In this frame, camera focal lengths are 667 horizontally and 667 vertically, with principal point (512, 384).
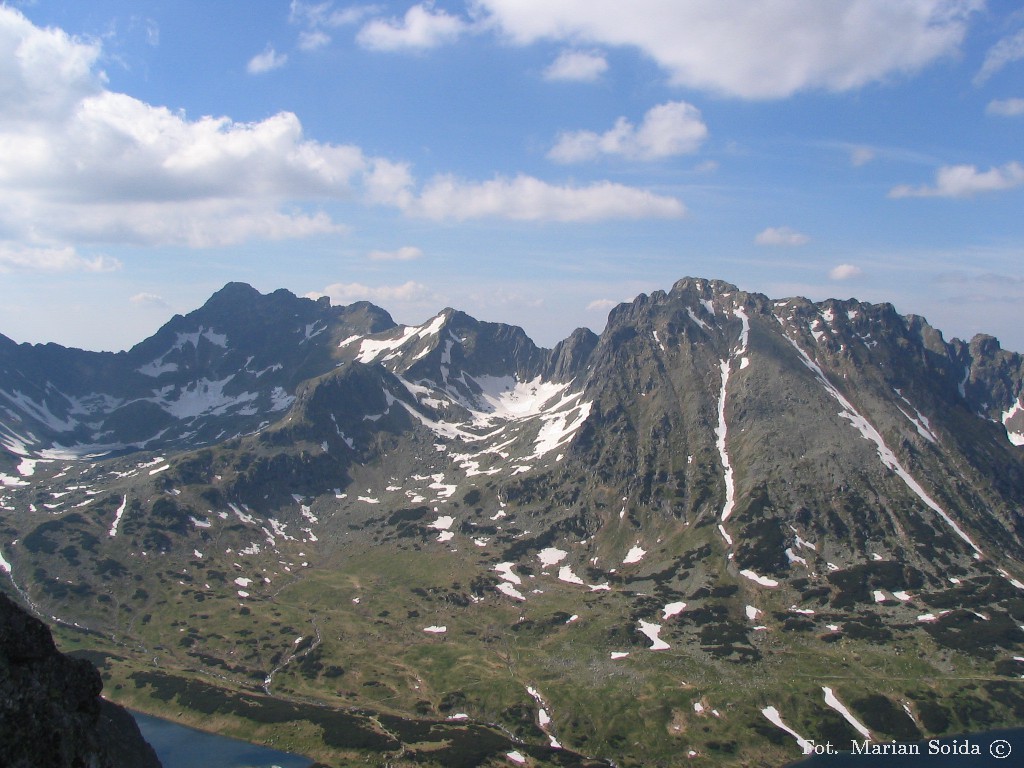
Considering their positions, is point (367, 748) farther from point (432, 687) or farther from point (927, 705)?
point (927, 705)

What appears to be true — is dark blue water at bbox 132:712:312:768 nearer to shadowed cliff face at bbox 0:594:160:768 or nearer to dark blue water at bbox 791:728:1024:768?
shadowed cliff face at bbox 0:594:160:768

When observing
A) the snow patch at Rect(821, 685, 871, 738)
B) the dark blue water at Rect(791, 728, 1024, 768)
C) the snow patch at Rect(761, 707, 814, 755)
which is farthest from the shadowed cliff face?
the snow patch at Rect(821, 685, 871, 738)

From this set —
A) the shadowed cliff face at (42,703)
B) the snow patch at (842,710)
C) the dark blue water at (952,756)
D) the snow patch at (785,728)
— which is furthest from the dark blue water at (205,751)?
the snow patch at (842,710)

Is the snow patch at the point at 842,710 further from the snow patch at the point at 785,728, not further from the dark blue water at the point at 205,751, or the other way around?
the dark blue water at the point at 205,751

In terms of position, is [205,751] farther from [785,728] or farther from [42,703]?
[785,728]

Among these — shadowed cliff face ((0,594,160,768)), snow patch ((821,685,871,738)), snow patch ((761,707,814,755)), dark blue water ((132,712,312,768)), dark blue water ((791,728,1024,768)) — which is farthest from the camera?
snow patch ((821,685,871,738))
